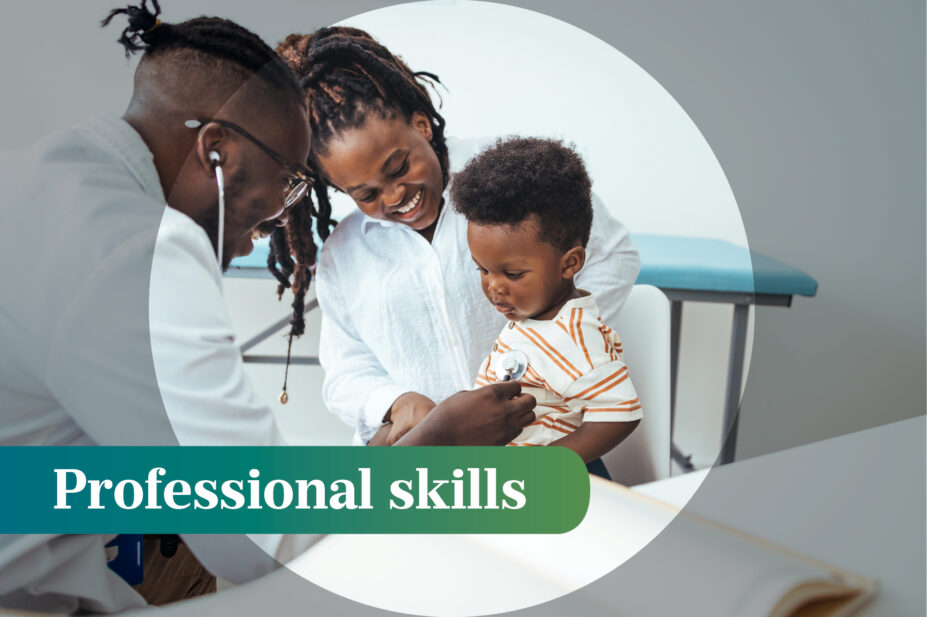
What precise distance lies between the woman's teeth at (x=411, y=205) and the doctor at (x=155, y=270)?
0.22ft

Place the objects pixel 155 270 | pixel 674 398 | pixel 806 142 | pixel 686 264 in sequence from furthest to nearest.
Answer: pixel 806 142, pixel 674 398, pixel 686 264, pixel 155 270

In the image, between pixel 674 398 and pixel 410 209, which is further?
pixel 674 398

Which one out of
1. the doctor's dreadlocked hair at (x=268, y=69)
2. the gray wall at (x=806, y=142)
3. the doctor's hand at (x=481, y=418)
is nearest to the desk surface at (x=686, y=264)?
the doctor's dreadlocked hair at (x=268, y=69)

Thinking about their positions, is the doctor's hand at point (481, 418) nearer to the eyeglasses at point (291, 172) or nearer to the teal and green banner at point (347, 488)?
the teal and green banner at point (347, 488)

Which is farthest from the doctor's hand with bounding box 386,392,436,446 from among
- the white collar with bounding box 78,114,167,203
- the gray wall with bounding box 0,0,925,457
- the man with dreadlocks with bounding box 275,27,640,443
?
the gray wall with bounding box 0,0,925,457

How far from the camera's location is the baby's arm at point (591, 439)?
0.44 metres

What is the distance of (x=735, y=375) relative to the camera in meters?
0.59

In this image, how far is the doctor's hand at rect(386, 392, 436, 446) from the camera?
1.48ft

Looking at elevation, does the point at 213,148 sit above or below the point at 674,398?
above

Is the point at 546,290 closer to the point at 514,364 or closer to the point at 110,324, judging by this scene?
the point at 514,364

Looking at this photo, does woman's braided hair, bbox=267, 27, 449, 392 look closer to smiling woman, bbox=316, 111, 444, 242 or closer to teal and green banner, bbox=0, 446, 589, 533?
smiling woman, bbox=316, 111, 444, 242

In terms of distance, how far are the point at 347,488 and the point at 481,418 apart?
0.11 m

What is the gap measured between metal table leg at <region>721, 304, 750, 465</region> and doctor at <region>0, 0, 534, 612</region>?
0.20m

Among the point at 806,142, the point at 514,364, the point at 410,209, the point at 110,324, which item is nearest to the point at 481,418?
the point at 514,364
